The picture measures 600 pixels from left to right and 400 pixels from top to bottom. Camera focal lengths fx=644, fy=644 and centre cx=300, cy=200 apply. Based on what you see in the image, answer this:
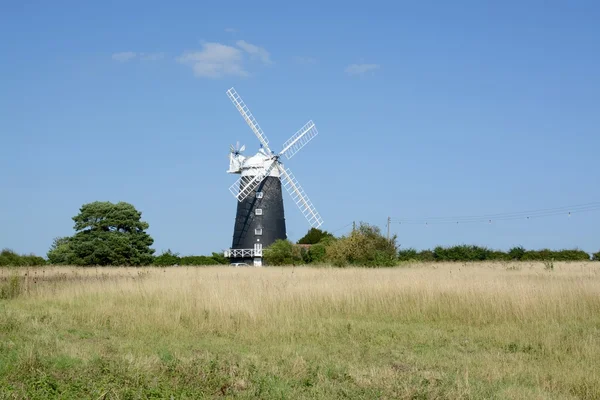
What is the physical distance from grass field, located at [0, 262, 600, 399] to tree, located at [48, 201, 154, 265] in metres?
22.7

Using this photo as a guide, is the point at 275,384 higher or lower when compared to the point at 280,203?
lower

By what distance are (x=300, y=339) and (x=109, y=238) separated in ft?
110

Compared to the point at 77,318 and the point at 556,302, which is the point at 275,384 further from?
the point at 556,302

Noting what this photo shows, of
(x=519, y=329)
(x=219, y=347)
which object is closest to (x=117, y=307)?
(x=219, y=347)

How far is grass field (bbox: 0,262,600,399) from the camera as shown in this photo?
7465 millimetres

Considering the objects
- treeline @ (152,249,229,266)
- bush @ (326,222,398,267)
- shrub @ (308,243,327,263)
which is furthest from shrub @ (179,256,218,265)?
bush @ (326,222,398,267)

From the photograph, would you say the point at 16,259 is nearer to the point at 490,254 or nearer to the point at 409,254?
the point at 409,254

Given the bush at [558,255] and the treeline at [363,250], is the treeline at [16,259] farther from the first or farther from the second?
the bush at [558,255]

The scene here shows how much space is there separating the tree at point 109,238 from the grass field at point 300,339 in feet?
74.5

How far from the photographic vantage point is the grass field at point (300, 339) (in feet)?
24.5

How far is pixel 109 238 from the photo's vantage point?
4284cm

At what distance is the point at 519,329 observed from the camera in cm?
1244

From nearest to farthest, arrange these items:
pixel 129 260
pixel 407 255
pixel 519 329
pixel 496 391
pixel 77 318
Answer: pixel 496 391 → pixel 519 329 → pixel 77 318 → pixel 129 260 → pixel 407 255

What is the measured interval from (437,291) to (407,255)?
34793 millimetres
